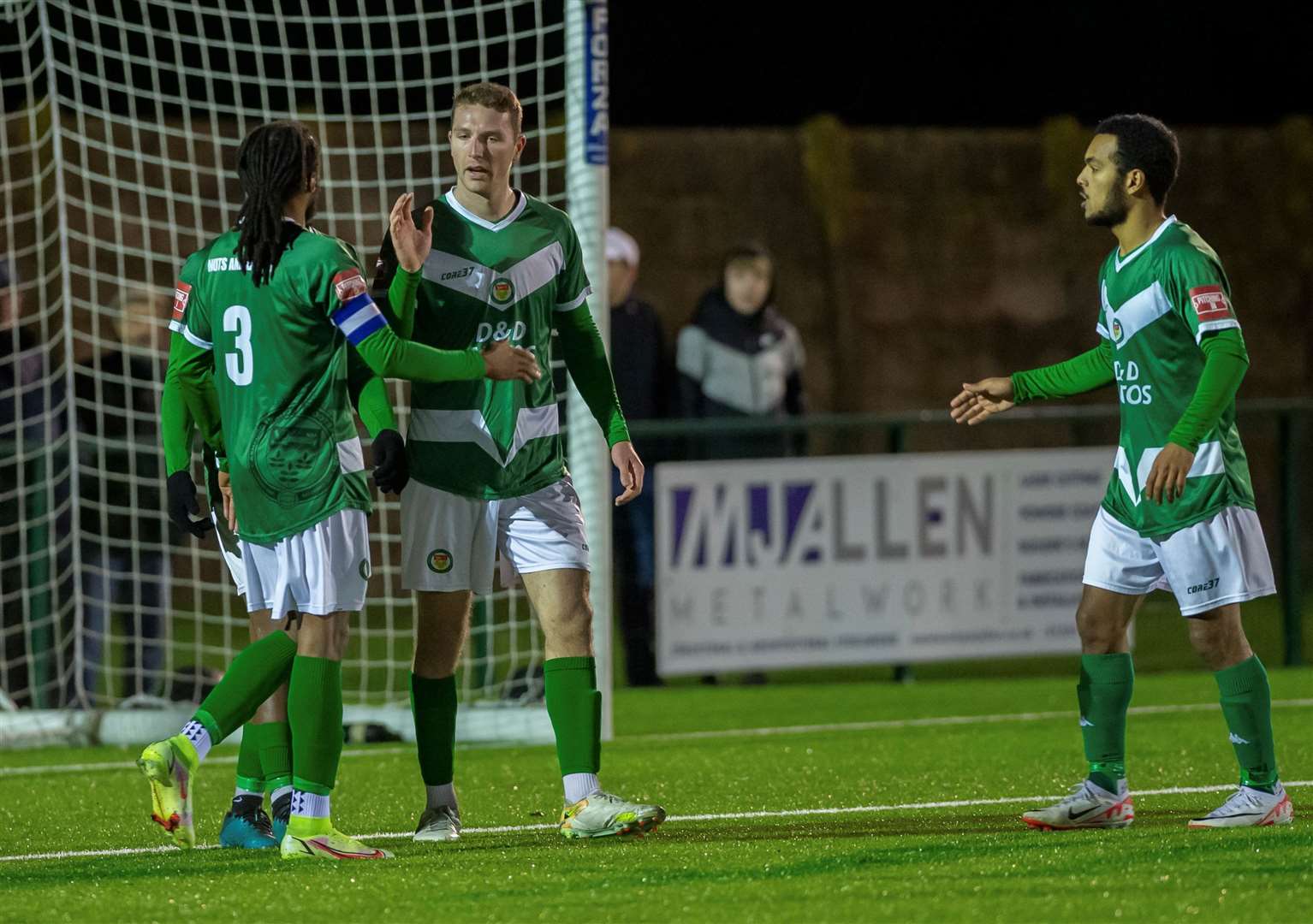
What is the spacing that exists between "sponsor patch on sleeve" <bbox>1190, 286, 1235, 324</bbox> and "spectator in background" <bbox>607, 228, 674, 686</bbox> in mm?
5031

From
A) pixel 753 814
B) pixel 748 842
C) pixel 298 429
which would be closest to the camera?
pixel 298 429

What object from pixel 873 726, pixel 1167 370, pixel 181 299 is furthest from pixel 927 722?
pixel 181 299

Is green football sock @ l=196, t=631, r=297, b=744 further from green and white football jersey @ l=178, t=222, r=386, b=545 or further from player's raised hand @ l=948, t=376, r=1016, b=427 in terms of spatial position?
player's raised hand @ l=948, t=376, r=1016, b=427

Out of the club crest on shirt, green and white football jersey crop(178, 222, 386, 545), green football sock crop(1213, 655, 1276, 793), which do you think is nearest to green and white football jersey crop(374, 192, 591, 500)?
the club crest on shirt

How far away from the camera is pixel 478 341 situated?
565 cm

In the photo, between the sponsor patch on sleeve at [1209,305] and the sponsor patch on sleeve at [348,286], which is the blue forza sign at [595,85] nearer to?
the sponsor patch on sleeve at [348,286]

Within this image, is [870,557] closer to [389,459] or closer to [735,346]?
[735,346]

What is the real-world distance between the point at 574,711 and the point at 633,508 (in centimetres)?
492

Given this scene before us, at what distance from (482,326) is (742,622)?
15.8 ft

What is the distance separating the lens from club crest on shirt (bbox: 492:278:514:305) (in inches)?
222

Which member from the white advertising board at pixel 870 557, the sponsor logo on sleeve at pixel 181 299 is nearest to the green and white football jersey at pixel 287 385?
the sponsor logo on sleeve at pixel 181 299

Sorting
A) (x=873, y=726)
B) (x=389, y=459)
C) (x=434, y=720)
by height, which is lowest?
(x=873, y=726)

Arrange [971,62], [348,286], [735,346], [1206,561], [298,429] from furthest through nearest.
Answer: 1. [971,62]
2. [735,346]
3. [1206,561]
4. [298,429]
5. [348,286]

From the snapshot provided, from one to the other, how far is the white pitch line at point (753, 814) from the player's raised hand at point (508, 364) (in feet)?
4.29
